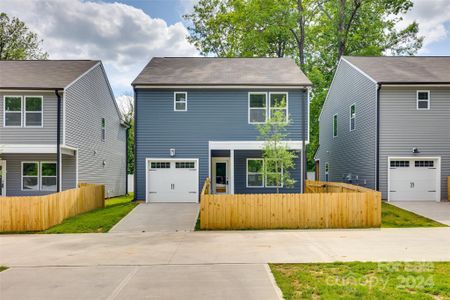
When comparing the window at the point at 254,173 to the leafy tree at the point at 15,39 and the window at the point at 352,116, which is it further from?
the leafy tree at the point at 15,39

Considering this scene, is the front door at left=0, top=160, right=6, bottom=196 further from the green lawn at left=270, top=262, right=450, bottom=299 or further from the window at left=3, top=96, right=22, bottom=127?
the green lawn at left=270, top=262, right=450, bottom=299

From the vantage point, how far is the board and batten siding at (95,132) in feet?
61.8

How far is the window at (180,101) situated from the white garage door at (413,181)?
10679 mm

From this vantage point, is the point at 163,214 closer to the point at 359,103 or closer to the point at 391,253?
the point at 391,253

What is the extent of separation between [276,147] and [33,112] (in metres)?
11.8

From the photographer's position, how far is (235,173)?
1836 centimetres

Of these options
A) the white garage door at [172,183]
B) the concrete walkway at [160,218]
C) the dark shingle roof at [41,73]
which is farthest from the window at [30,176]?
the concrete walkway at [160,218]

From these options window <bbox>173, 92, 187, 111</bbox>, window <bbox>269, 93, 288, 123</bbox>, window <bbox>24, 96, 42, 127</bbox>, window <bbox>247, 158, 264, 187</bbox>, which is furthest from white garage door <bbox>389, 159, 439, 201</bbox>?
window <bbox>24, 96, 42, 127</bbox>

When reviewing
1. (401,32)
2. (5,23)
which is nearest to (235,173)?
(401,32)

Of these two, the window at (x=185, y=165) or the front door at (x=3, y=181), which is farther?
the front door at (x=3, y=181)

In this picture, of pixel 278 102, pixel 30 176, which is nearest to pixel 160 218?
pixel 278 102

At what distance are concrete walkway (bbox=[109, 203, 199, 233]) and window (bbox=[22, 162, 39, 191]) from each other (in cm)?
644

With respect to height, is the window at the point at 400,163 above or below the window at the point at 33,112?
below

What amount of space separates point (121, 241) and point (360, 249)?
670 cm
